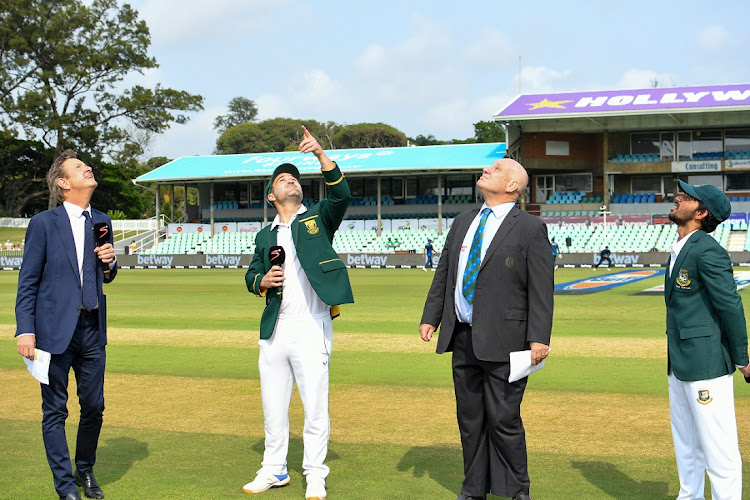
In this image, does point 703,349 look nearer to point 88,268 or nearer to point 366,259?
point 88,268

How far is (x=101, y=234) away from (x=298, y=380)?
1722 millimetres

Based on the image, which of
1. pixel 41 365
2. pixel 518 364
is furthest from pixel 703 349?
pixel 41 365

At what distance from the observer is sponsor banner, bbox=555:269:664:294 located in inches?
1026

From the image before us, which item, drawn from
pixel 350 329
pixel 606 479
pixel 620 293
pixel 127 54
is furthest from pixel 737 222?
pixel 127 54

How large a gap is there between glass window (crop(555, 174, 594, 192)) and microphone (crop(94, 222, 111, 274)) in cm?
5458

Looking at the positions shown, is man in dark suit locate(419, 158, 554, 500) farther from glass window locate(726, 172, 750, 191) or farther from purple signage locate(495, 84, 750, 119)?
glass window locate(726, 172, 750, 191)

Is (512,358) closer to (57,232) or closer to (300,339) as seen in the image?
(300,339)

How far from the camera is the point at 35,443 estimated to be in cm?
726

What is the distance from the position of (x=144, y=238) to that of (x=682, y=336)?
5793 centimetres

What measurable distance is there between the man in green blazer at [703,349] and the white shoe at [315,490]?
2.30 metres

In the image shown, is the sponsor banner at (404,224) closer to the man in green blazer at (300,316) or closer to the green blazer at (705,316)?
the man in green blazer at (300,316)

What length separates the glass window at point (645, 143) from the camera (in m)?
56.5

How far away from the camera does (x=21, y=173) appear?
79.3 m

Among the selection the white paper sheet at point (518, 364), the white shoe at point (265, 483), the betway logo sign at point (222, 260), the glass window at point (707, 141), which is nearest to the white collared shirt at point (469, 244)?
the white paper sheet at point (518, 364)
